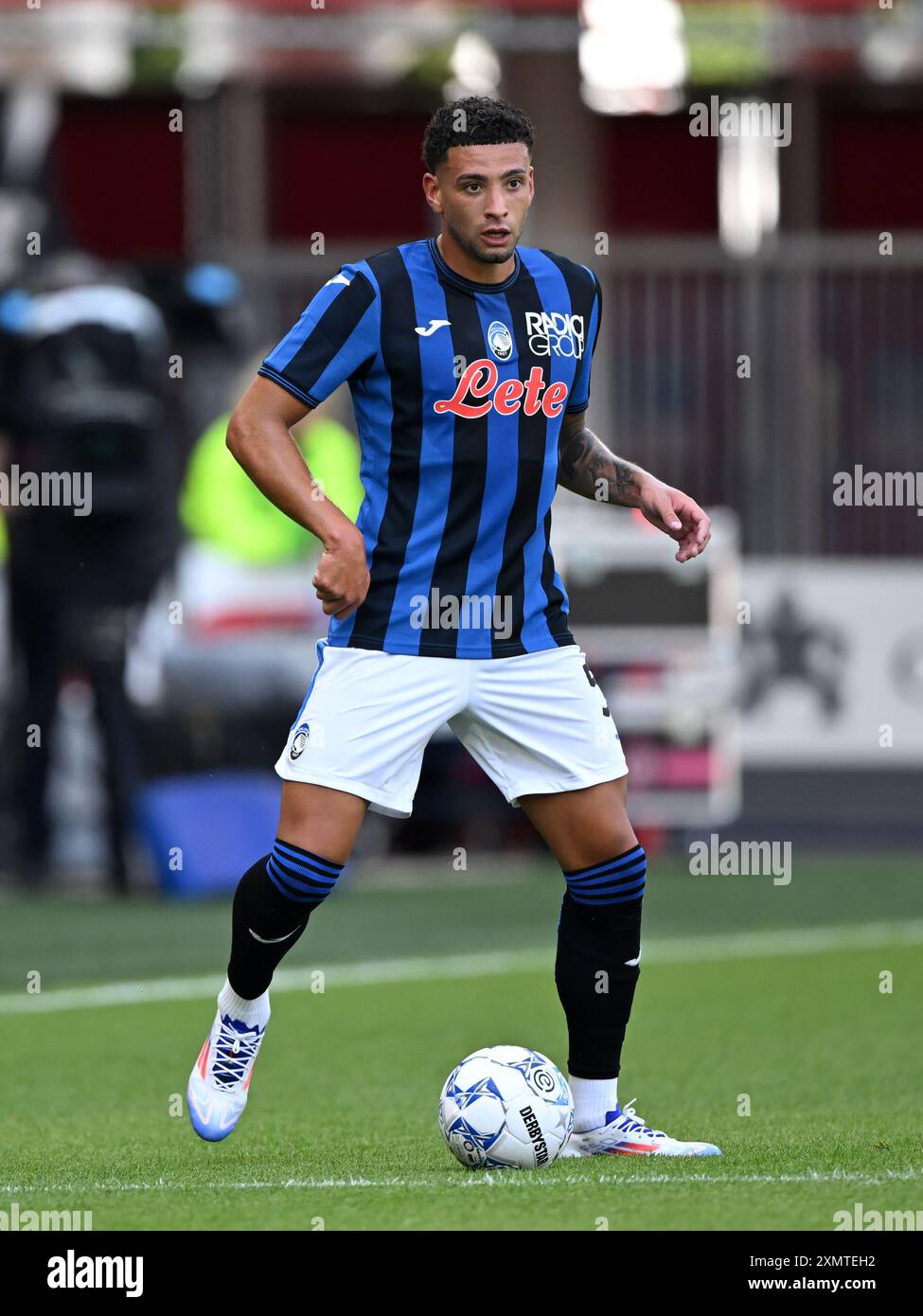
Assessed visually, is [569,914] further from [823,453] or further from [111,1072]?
[823,453]

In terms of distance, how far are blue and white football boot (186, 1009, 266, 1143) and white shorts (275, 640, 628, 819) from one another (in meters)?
0.55

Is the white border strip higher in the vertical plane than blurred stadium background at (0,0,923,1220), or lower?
lower

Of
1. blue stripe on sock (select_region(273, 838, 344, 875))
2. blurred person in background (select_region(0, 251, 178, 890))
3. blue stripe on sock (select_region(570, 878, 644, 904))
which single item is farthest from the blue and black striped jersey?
blurred person in background (select_region(0, 251, 178, 890))

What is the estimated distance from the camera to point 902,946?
31.3 ft

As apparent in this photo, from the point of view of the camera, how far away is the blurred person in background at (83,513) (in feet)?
38.4

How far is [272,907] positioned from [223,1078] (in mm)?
389

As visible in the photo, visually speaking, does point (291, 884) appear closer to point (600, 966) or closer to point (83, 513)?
point (600, 966)

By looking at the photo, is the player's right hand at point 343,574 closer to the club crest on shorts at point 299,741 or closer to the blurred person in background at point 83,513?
the club crest on shorts at point 299,741

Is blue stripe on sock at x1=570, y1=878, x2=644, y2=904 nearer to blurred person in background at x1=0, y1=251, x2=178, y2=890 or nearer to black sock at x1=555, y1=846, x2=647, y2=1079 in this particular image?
black sock at x1=555, y1=846, x2=647, y2=1079

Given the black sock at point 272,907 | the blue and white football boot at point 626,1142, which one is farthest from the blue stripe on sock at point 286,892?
the blue and white football boot at point 626,1142

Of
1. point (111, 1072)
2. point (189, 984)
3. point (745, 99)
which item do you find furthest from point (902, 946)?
point (745, 99)

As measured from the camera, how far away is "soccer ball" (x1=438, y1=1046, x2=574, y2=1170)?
5094mm

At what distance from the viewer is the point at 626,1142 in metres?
5.31

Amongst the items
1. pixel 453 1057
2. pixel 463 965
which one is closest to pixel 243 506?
pixel 463 965
